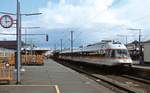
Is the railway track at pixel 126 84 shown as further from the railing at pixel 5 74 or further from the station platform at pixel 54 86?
the railing at pixel 5 74

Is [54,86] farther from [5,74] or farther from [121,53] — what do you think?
[121,53]

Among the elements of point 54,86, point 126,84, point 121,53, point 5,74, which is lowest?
point 126,84

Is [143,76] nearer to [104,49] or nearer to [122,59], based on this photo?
[122,59]

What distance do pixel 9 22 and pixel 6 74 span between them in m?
3.02

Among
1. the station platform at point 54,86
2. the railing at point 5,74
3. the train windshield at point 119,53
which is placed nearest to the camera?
the station platform at point 54,86

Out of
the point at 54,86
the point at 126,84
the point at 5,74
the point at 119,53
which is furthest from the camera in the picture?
the point at 119,53

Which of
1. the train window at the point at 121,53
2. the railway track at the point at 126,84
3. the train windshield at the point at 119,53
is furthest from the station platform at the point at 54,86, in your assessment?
the train window at the point at 121,53

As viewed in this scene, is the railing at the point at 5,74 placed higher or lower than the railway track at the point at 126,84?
higher

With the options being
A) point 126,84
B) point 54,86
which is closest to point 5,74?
point 54,86

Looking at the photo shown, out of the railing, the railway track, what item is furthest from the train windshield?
the railing

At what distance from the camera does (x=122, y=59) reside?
41.9 m

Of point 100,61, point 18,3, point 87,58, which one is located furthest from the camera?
point 87,58

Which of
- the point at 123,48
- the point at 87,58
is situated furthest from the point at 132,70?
the point at 87,58

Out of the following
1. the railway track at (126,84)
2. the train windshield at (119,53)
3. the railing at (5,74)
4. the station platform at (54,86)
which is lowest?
the railway track at (126,84)
